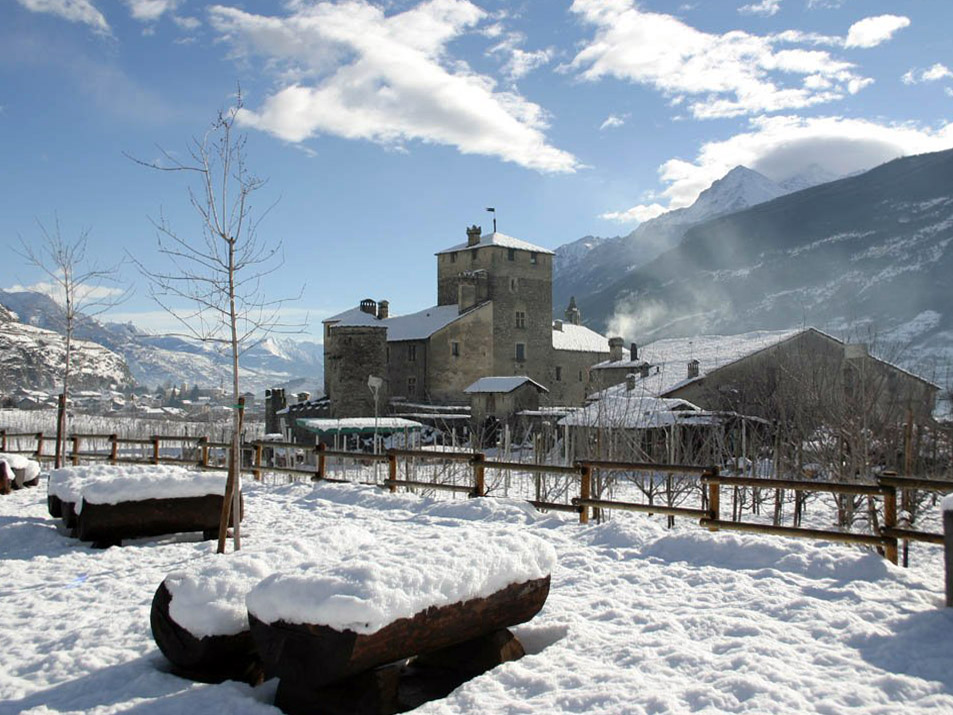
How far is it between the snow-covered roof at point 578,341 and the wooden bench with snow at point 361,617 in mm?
53721

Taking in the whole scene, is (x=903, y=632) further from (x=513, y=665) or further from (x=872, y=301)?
(x=872, y=301)

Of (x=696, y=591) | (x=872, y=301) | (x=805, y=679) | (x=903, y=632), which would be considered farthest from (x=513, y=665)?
(x=872, y=301)

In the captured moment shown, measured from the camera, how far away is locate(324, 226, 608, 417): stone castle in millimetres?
55000

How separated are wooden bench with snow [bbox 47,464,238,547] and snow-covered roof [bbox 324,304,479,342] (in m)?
42.6

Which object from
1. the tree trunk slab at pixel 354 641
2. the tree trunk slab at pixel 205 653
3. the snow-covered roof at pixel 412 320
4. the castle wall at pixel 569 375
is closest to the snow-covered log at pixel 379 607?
the tree trunk slab at pixel 354 641

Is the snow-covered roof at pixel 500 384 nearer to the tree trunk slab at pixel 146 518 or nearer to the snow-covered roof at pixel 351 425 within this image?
the snow-covered roof at pixel 351 425

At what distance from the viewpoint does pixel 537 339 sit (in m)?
58.3

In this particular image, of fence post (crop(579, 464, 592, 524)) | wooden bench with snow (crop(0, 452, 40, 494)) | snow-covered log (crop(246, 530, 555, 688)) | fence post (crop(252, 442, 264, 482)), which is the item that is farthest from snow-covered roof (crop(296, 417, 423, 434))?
snow-covered log (crop(246, 530, 555, 688))

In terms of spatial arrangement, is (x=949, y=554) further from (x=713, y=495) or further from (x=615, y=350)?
(x=615, y=350)

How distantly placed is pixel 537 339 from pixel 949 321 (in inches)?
4155

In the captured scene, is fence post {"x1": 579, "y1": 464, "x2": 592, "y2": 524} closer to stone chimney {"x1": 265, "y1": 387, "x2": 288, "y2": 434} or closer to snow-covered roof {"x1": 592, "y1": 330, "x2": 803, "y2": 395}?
snow-covered roof {"x1": 592, "y1": 330, "x2": 803, "y2": 395}

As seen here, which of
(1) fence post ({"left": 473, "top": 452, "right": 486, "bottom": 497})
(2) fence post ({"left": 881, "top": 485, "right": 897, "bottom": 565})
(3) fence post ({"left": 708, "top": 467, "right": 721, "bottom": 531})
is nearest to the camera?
(2) fence post ({"left": 881, "top": 485, "right": 897, "bottom": 565})

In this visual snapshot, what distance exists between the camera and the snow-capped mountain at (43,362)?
78.1 ft

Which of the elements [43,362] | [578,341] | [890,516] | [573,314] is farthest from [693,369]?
[890,516]
